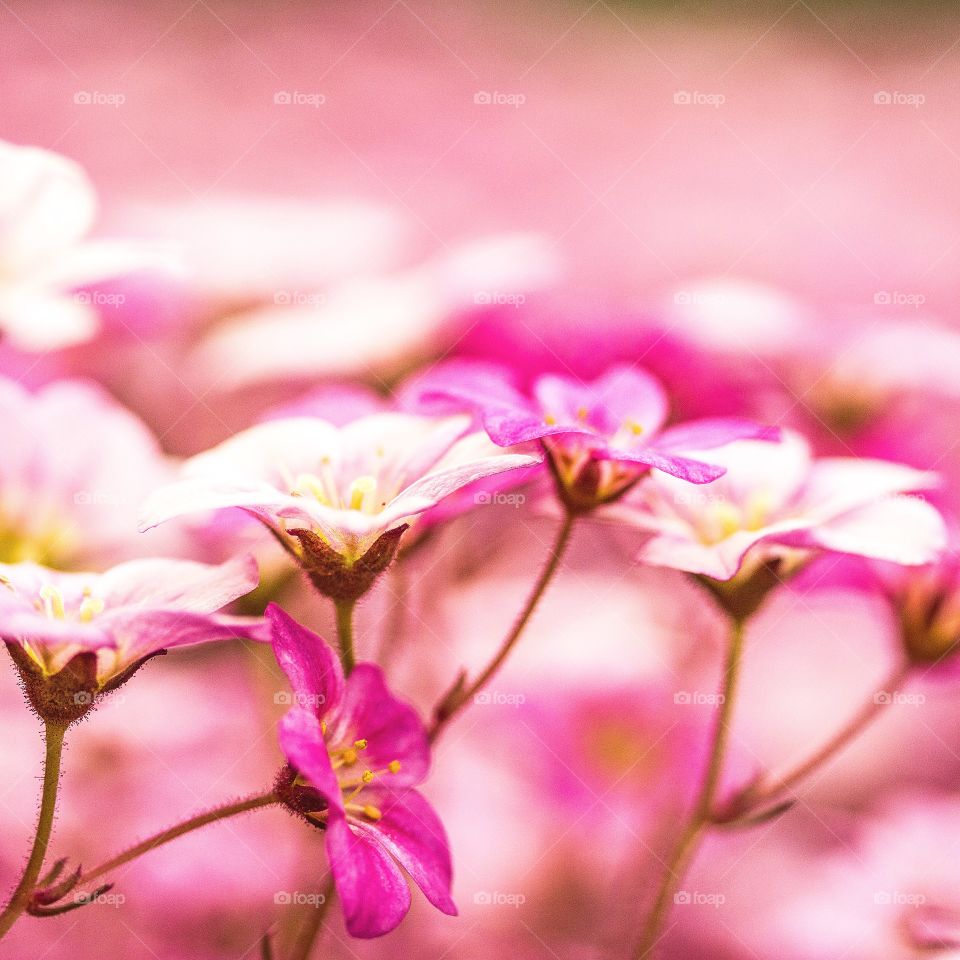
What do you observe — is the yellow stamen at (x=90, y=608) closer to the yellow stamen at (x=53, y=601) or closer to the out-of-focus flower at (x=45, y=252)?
the yellow stamen at (x=53, y=601)

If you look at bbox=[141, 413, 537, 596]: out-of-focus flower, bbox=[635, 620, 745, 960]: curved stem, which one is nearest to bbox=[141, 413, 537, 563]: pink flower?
bbox=[141, 413, 537, 596]: out-of-focus flower

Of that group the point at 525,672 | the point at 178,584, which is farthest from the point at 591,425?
the point at 525,672

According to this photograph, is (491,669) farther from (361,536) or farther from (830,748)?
(830,748)

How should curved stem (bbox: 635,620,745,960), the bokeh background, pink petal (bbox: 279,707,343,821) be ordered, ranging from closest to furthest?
pink petal (bbox: 279,707,343,821) → curved stem (bbox: 635,620,745,960) → the bokeh background

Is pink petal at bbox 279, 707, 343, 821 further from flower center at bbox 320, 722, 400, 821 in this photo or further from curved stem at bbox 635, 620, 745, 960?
curved stem at bbox 635, 620, 745, 960

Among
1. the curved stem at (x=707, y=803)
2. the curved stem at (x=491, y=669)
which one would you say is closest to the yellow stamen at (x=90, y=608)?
→ the curved stem at (x=491, y=669)

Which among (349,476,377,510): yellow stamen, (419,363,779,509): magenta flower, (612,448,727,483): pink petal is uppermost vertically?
(612,448,727,483): pink petal

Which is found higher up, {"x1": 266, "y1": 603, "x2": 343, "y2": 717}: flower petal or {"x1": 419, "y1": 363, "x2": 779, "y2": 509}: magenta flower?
{"x1": 419, "y1": 363, "x2": 779, "y2": 509}: magenta flower
